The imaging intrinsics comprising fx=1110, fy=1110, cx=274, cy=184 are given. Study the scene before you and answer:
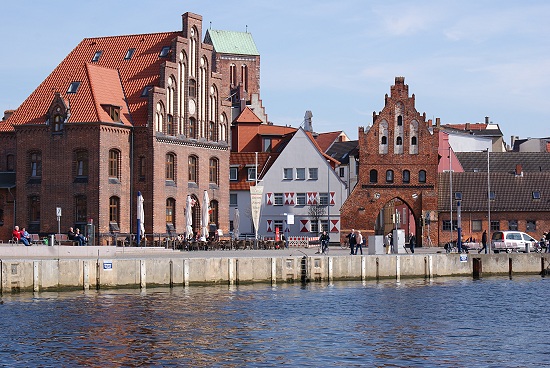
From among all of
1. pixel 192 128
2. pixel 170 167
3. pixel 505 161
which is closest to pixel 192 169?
pixel 170 167

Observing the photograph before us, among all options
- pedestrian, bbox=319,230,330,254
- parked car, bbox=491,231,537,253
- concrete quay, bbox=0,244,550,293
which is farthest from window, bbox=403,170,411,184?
concrete quay, bbox=0,244,550,293

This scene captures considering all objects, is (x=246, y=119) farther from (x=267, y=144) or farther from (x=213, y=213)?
(x=213, y=213)

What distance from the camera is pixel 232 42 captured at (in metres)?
180

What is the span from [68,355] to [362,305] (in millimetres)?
20293

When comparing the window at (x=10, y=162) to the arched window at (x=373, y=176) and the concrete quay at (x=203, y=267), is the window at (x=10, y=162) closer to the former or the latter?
the concrete quay at (x=203, y=267)

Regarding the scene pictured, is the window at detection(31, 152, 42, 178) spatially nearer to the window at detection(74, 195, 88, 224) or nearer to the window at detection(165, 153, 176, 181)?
the window at detection(74, 195, 88, 224)

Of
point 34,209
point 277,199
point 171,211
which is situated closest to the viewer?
point 34,209

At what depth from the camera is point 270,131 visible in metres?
129

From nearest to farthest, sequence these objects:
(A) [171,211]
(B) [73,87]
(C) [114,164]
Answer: (C) [114,164] < (B) [73,87] < (A) [171,211]

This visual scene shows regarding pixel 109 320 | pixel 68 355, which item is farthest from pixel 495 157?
pixel 68 355

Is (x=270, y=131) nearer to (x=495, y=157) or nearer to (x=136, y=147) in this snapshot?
(x=495, y=157)

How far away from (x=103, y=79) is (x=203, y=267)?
3339cm

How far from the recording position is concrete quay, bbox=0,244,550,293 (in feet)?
192

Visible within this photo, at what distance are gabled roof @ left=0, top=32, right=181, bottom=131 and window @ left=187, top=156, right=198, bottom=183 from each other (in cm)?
682
